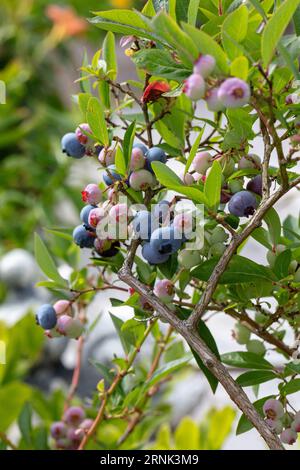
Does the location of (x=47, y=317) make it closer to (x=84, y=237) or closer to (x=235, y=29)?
(x=84, y=237)

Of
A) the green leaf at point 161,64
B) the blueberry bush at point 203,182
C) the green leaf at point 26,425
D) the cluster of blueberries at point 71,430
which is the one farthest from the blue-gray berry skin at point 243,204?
the green leaf at point 26,425

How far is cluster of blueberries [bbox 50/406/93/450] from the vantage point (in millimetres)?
902

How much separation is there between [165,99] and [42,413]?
0.69m

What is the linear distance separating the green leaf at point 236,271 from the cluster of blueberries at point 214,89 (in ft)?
0.51

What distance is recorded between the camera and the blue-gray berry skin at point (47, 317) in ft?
2.31

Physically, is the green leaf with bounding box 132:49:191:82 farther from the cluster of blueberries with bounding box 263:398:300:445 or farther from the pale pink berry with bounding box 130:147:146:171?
the cluster of blueberries with bounding box 263:398:300:445

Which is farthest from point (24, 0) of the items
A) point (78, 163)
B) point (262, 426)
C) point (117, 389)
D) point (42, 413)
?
point (262, 426)

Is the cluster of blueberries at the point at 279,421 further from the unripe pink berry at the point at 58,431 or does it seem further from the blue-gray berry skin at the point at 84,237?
the unripe pink berry at the point at 58,431

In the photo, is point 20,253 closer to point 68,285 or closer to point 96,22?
point 68,285

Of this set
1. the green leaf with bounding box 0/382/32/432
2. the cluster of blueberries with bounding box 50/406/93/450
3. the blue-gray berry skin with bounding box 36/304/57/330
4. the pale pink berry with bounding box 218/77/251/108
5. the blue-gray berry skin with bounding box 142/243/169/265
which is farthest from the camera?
the green leaf with bounding box 0/382/32/432

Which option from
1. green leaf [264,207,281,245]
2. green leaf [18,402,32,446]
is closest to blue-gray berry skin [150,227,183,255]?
green leaf [264,207,281,245]

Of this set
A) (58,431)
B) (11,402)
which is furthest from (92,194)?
(11,402)

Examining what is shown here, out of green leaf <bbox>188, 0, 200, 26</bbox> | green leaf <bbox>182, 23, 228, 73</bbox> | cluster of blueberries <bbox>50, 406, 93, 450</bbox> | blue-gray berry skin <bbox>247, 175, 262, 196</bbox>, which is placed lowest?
cluster of blueberries <bbox>50, 406, 93, 450</bbox>

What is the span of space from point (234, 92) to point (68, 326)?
32 cm
